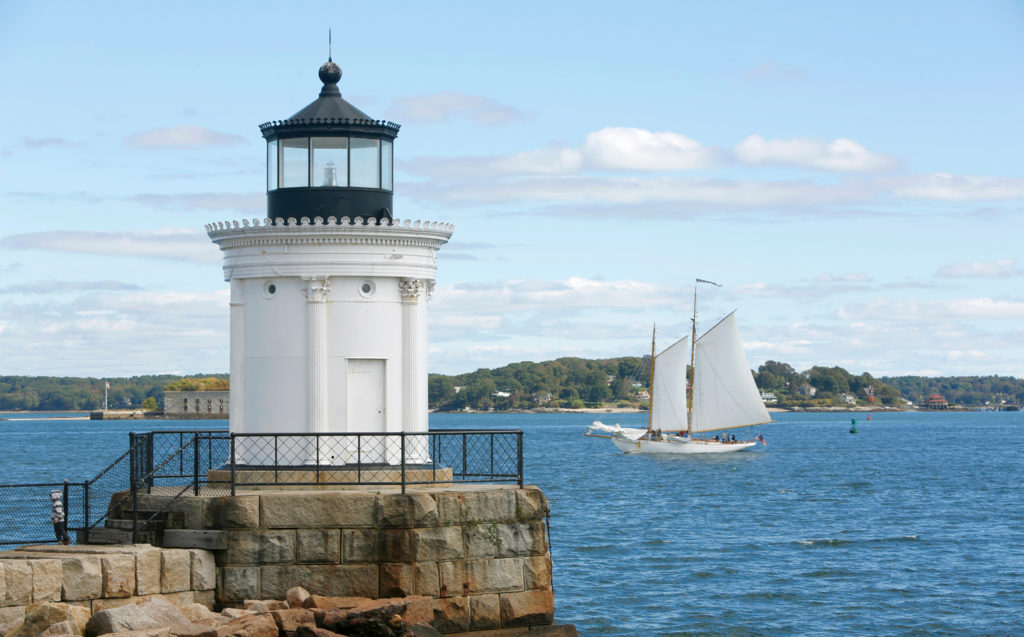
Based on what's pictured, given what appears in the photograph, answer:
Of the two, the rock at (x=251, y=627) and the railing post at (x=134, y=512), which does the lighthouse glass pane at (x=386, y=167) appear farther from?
the rock at (x=251, y=627)

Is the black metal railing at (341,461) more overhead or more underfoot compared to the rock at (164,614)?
more overhead

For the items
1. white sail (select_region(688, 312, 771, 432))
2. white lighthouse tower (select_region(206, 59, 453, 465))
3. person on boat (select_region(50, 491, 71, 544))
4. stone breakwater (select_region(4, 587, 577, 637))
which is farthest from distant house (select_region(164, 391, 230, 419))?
stone breakwater (select_region(4, 587, 577, 637))

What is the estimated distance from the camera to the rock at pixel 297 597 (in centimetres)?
1202

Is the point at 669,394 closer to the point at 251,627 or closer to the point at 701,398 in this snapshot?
the point at 701,398

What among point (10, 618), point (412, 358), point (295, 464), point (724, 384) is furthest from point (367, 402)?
point (724, 384)

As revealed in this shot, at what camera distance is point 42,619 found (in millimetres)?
10867

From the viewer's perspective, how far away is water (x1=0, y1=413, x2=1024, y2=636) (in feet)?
74.5

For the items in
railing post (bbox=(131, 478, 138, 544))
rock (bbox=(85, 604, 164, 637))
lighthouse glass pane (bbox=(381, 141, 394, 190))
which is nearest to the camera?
rock (bbox=(85, 604, 164, 637))

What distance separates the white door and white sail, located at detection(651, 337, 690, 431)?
69.4m

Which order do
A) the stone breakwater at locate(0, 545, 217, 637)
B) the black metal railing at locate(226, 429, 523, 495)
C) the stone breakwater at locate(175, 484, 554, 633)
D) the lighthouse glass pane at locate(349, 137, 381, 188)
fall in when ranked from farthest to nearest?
the lighthouse glass pane at locate(349, 137, 381, 188), the black metal railing at locate(226, 429, 523, 495), the stone breakwater at locate(175, 484, 554, 633), the stone breakwater at locate(0, 545, 217, 637)

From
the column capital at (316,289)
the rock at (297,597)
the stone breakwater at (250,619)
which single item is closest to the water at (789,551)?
the column capital at (316,289)

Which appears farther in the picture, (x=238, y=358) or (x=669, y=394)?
(x=669, y=394)

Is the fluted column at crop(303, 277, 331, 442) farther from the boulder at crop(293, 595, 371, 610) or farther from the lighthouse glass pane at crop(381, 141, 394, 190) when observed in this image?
the boulder at crop(293, 595, 371, 610)

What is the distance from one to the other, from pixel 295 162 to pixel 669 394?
235 feet
